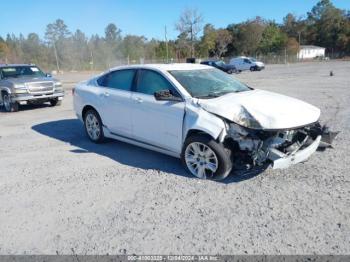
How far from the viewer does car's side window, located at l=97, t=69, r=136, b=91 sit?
603cm

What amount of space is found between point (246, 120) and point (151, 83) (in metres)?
1.91

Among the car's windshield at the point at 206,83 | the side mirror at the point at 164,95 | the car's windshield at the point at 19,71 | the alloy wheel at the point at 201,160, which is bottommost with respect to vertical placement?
the alloy wheel at the point at 201,160

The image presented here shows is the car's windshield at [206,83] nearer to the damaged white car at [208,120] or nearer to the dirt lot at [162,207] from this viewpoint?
the damaged white car at [208,120]

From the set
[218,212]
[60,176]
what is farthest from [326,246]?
[60,176]

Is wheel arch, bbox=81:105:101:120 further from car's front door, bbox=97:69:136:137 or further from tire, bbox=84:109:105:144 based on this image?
car's front door, bbox=97:69:136:137

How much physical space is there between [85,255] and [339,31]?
88.2 m

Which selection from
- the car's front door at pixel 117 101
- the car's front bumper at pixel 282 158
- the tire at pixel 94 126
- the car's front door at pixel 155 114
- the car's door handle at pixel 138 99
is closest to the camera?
the car's front bumper at pixel 282 158

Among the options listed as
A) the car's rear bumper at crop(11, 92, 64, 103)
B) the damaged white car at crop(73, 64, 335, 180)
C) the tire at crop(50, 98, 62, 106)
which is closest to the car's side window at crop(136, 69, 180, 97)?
the damaged white car at crop(73, 64, 335, 180)

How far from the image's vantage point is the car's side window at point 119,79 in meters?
6.03

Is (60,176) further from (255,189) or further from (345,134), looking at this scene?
(345,134)

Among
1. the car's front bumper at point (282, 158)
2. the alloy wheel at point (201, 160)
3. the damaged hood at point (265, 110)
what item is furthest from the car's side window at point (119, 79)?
the car's front bumper at point (282, 158)

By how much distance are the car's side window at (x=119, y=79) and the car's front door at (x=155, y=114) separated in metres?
0.24

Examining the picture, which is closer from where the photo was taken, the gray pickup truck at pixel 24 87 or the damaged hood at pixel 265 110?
the damaged hood at pixel 265 110

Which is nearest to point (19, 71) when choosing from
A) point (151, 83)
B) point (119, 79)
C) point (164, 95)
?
point (119, 79)
